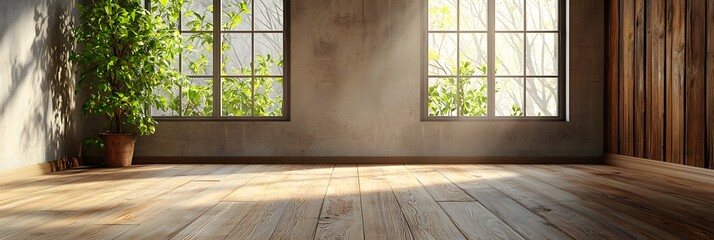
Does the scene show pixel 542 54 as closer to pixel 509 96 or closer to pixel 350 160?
pixel 509 96

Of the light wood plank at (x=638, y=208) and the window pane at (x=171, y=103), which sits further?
the window pane at (x=171, y=103)

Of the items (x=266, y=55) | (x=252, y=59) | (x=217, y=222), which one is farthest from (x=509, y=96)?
(x=217, y=222)

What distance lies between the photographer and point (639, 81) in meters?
5.38

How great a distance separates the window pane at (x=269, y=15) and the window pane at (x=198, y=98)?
75cm

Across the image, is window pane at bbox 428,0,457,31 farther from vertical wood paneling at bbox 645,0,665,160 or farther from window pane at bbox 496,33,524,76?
vertical wood paneling at bbox 645,0,665,160

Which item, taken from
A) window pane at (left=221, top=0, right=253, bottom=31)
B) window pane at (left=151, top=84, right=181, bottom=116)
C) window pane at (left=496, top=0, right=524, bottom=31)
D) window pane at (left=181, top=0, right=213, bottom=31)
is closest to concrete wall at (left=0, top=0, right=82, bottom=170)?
window pane at (left=151, top=84, right=181, bottom=116)

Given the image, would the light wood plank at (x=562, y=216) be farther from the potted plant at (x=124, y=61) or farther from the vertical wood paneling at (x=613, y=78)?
the potted plant at (x=124, y=61)

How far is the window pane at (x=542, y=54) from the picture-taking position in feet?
20.0

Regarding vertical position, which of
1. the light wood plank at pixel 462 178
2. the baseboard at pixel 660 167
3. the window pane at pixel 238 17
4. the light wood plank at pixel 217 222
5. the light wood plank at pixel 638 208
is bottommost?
the light wood plank at pixel 638 208

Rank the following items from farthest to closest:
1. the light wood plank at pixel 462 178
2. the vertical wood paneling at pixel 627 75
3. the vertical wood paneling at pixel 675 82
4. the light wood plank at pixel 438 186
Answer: the vertical wood paneling at pixel 627 75 < the vertical wood paneling at pixel 675 82 < the light wood plank at pixel 462 178 < the light wood plank at pixel 438 186

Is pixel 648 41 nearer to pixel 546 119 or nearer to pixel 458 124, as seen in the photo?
pixel 546 119

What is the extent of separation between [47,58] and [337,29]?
8.44ft

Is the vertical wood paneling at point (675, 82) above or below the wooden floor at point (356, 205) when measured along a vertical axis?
above

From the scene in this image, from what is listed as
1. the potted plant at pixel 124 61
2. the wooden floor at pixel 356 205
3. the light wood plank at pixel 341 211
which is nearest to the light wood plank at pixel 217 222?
Answer: the wooden floor at pixel 356 205
